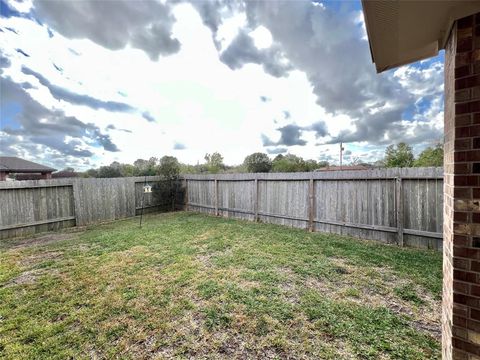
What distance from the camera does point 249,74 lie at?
31.3ft

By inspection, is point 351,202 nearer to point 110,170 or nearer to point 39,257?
point 39,257

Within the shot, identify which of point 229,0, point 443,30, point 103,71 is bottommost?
point 443,30

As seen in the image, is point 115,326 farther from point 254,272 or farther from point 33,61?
point 33,61

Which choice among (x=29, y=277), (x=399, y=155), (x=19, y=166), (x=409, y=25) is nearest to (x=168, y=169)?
(x=29, y=277)

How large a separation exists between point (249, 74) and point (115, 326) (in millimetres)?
9408

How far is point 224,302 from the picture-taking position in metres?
2.84

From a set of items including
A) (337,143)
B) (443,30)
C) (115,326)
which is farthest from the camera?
(337,143)

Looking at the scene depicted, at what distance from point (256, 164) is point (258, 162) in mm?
390

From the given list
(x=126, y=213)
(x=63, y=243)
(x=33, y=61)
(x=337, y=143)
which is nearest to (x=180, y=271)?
(x=63, y=243)

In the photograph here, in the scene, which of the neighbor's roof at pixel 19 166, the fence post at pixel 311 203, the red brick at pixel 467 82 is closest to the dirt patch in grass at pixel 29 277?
the red brick at pixel 467 82

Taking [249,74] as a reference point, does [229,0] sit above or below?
above

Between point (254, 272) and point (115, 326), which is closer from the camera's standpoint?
point (115, 326)

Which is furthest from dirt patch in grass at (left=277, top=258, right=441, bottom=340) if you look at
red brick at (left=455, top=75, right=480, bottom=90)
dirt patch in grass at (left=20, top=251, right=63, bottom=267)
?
dirt patch in grass at (left=20, top=251, right=63, bottom=267)

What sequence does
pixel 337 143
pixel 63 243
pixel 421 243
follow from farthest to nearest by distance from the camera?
pixel 337 143
pixel 63 243
pixel 421 243
